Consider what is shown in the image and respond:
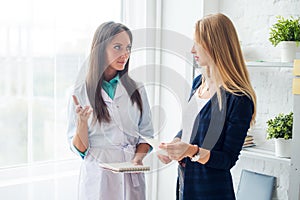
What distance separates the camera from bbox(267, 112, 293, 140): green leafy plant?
8.07ft

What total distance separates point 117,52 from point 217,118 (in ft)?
1.70

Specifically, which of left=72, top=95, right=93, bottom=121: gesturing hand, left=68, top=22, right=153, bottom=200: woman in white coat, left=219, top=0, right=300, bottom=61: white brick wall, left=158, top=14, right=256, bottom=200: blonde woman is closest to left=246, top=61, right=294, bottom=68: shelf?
left=219, top=0, right=300, bottom=61: white brick wall

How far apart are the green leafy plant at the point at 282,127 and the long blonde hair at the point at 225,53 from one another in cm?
69

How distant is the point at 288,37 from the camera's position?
2.50m

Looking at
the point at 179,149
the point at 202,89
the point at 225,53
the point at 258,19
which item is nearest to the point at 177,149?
the point at 179,149

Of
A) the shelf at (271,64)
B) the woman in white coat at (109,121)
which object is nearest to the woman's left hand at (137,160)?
the woman in white coat at (109,121)

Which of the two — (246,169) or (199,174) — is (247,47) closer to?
(246,169)

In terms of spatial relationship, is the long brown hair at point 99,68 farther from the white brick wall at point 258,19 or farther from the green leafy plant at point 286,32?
the white brick wall at point 258,19

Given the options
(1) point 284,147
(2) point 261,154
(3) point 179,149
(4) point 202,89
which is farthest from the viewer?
(2) point 261,154

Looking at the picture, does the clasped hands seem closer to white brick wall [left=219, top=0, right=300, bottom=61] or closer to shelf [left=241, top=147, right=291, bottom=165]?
shelf [left=241, top=147, right=291, bottom=165]

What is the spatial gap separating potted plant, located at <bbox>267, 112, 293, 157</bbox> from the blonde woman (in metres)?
0.60

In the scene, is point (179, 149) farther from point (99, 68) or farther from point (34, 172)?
point (34, 172)

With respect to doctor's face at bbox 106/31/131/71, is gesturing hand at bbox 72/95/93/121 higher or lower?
lower

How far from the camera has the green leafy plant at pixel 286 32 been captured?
8.12ft
